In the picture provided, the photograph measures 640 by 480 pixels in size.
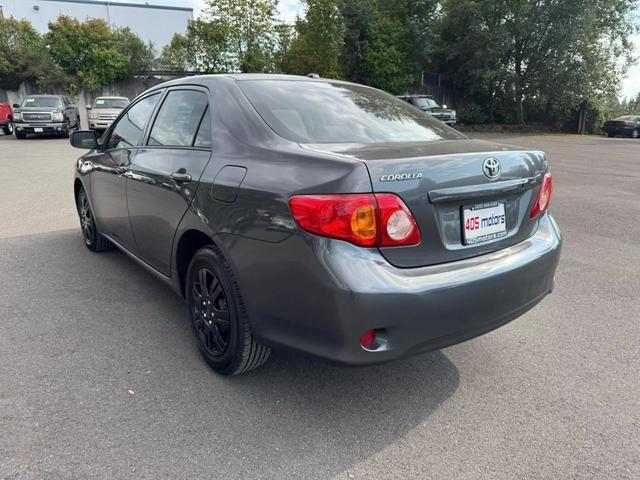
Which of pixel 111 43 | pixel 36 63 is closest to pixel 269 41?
pixel 111 43

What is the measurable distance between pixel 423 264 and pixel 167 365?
1.67 m

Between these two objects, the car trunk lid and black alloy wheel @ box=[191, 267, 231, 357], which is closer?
the car trunk lid

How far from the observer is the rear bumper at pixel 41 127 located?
18.8 metres

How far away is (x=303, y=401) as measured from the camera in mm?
2578

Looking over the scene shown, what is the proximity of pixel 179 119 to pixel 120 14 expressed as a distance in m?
53.4

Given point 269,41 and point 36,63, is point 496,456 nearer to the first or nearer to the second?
point 269,41

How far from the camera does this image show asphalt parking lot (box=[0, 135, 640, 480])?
2137mm

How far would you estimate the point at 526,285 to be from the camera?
2.48 metres

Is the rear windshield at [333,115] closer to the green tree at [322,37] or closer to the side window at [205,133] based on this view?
the side window at [205,133]

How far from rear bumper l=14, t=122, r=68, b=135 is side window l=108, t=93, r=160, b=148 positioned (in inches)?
682

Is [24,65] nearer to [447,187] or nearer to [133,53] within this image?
[133,53]

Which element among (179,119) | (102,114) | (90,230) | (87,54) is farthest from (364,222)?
(87,54)

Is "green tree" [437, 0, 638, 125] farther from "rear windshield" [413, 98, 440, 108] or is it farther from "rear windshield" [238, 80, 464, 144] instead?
"rear windshield" [238, 80, 464, 144]

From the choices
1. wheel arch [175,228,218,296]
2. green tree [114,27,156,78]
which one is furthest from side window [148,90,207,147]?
green tree [114,27,156,78]
